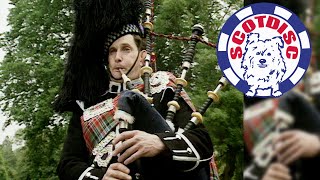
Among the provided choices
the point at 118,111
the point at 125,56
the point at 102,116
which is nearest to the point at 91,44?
the point at 125,56

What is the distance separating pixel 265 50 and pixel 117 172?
879 mm

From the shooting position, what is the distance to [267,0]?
76 centimetres

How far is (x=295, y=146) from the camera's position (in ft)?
2.18

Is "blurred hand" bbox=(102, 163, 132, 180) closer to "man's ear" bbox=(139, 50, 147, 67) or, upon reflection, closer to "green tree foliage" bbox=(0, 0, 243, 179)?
"man's ear" bbox=(139, 50, 147, 67)

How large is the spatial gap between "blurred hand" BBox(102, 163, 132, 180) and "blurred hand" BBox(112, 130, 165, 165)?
0.07 feet

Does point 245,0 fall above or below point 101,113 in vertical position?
above

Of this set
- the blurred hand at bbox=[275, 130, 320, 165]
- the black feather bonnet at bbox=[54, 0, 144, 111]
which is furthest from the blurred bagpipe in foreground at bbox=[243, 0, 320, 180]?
the black feather bonnet at bbox=[54, 0, 144, 111]

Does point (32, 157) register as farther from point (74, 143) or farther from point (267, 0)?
point (267, 0)

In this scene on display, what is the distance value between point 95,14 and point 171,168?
0.80 meters

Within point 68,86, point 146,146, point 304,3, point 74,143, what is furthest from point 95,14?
point 304,3

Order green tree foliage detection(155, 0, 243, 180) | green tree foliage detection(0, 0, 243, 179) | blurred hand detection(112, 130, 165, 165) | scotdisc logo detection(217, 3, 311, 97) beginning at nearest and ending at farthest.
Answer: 1. scotdisc logo detection(217, 3, 311, 97)
2. blurred hand detection(112, 130, 165, 165)
3. green tree foliage detection(155, 0, 243, 180)
4. green tree foliage detection(0, 0, 243, 179)

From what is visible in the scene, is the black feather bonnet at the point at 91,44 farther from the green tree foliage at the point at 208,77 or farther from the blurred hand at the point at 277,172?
the green tree foliage at the point at 208,77

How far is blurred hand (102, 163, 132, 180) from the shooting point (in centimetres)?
160

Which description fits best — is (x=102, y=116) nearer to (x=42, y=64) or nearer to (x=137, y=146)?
(x=137, y=146)
